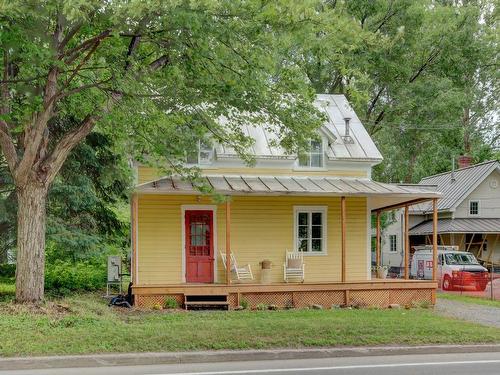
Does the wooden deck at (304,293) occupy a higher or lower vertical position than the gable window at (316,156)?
lower

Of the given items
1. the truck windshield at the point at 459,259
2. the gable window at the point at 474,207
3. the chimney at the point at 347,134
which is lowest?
the truck windshield at the point at 459,259

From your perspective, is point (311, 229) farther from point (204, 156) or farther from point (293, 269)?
point (204, 156)

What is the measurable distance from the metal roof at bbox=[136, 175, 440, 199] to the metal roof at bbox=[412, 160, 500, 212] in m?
17.3

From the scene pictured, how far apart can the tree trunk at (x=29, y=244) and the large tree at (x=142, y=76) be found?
0.02m

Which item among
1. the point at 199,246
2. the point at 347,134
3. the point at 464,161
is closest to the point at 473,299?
the point at 347,134

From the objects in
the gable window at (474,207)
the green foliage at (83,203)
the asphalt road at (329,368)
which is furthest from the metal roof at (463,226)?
the asphalt road at (329,368)

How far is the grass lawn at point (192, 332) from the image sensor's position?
10.0 meters

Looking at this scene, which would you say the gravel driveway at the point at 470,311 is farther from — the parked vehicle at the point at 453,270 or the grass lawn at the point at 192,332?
the parked vehicle at the point at 453,270

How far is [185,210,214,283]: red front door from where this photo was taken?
18.8m

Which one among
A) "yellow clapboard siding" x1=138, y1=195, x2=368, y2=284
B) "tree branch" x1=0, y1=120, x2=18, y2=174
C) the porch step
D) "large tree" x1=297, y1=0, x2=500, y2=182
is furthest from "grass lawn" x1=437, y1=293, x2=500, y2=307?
"tree branch" x1=0, y1=120, x2=18, y2=174

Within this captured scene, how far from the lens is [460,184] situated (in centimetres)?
3672

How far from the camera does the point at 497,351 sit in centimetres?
1095

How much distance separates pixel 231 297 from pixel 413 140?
842 inches

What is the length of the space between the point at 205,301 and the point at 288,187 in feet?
13.9
